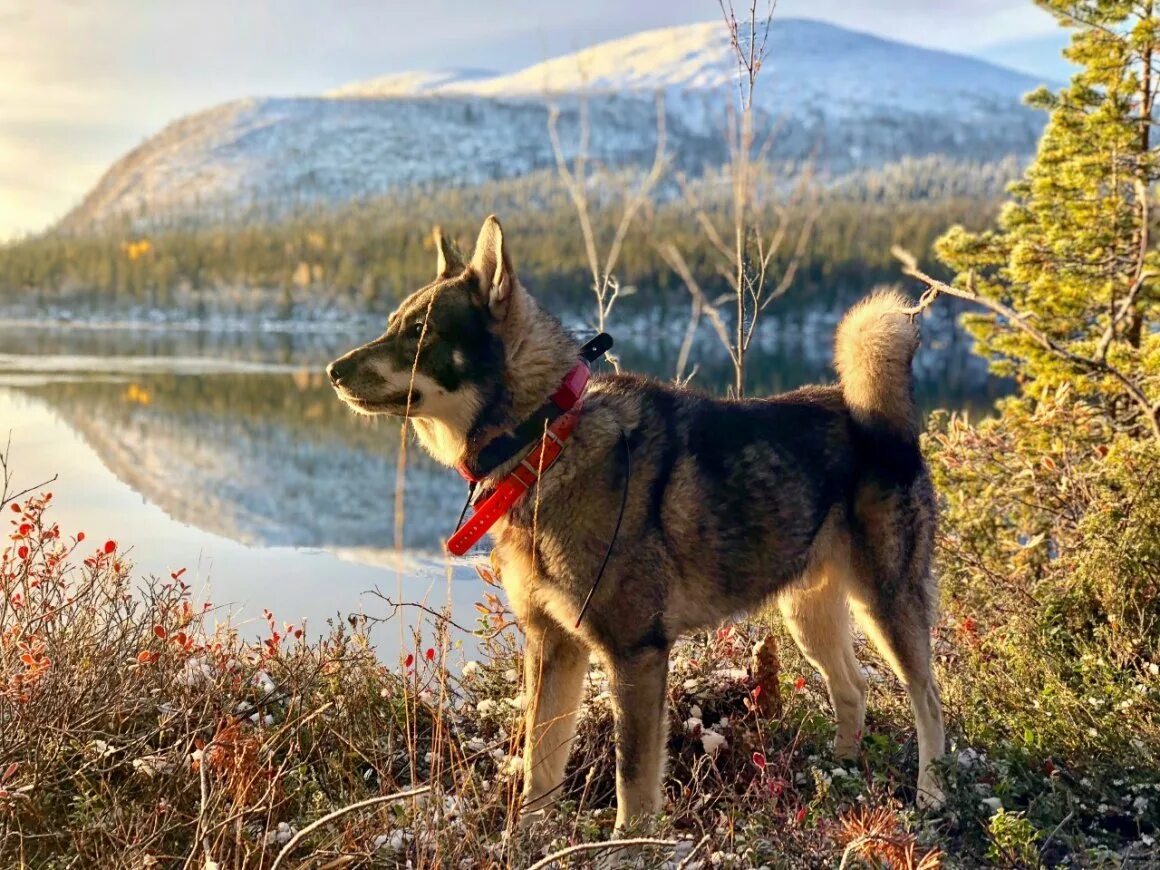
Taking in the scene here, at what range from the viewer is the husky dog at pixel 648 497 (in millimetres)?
4176

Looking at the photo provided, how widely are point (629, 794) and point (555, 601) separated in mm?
822

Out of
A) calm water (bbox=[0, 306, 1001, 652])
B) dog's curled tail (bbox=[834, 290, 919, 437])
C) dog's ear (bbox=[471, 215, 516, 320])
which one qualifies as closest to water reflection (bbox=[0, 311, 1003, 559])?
calm water (bbox=[0, 306, 1001, 652])

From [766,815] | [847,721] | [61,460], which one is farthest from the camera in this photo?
[61,460]

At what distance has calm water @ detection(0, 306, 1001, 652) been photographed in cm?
968

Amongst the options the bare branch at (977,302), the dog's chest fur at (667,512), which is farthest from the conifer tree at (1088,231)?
the dog's chest fur at (667,512)

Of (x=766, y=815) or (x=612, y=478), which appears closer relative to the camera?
(x=766, y=815)

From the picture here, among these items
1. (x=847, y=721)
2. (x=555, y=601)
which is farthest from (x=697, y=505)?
(x=847, y=721)

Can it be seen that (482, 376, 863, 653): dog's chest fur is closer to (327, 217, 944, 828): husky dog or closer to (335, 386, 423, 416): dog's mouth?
(327, 217, 944, 828): husky dog

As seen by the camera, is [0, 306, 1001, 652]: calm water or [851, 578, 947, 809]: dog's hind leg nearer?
[851, 578, 947, 809]: dog's hind leg

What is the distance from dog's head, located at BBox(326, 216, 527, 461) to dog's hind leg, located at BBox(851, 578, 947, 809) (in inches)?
81.8

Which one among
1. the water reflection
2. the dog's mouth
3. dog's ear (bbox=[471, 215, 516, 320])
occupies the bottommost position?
the water reflection

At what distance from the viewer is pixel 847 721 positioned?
17.3ft

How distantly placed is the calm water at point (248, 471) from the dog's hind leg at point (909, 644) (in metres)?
2.06

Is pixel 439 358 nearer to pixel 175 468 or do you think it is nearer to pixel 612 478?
pixel 612 478
